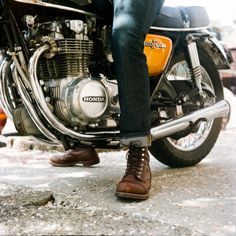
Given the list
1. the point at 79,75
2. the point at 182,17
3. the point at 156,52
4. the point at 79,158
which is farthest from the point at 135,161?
the point at 182,17

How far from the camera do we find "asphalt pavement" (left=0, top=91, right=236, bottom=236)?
5.64 ft

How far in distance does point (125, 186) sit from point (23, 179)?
90 centimetres

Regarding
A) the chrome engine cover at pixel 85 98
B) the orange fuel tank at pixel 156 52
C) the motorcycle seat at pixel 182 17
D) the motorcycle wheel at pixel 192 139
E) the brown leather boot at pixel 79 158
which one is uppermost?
the motorcycle seat at pixel 182 17

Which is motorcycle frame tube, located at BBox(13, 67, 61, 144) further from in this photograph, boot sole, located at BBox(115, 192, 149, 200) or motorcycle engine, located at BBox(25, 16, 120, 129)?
boot sole, located at BBox(115, 192, 149, 200)

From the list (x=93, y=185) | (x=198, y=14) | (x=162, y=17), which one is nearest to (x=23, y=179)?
(x=93, y=185)

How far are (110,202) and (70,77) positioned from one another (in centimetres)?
70

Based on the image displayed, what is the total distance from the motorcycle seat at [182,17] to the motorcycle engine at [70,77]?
0.58m

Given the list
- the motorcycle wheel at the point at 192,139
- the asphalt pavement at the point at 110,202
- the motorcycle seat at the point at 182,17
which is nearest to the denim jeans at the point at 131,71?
the asphalt pavement at the point at 110,202

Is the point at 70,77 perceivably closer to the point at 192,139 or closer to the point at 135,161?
the point at 135,161

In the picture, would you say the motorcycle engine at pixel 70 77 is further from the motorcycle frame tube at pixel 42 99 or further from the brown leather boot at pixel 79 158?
the brown leather boot at pixel 79 158

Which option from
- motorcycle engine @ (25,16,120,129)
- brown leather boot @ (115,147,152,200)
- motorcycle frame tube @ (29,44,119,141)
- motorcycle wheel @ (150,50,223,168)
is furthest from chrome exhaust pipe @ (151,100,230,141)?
motorcycle frame tube @ (29,44,119,141)

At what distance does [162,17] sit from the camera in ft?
8.92

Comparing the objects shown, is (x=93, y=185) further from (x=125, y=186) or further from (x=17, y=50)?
(x=17, y=50)

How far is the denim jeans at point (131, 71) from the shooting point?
7.06ft
